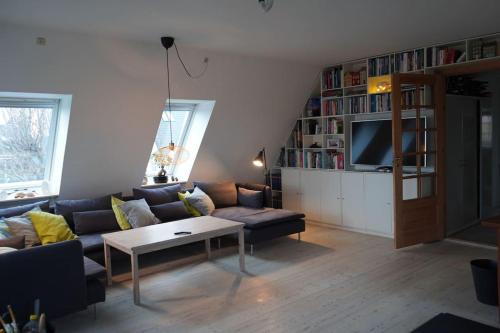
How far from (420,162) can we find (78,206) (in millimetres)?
4013

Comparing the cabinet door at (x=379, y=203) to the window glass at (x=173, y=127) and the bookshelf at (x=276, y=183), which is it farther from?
the window glass at (x=173, y=127)

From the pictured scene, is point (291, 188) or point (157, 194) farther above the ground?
point (157, 194)

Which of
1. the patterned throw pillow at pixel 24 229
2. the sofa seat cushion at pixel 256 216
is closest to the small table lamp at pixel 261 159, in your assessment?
the sofa seat cushion at pixel 256 216

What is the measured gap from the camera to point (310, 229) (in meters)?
6.06

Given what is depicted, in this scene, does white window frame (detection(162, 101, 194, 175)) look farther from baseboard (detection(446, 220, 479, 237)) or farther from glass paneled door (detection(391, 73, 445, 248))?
baseboard (detection(446, 220, 479, 237))

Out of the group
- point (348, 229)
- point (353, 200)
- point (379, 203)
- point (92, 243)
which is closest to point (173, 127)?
point (92, 243)

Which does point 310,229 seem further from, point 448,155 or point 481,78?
point 481,78

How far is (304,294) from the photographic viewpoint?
3682 millimetres

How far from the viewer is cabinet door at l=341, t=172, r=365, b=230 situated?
225 inches

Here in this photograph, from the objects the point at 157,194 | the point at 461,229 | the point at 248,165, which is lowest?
the point at 461,229

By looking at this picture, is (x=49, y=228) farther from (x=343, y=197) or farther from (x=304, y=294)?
(x=343, y=197)

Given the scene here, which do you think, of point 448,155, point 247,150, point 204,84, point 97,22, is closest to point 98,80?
point 97,22

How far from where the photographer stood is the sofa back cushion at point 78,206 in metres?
4.53

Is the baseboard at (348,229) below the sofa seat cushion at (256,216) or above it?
below
